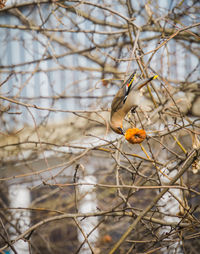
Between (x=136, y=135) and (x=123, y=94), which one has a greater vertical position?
(x=123, y=94)

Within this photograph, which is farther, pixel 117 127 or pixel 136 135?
pixel 117 127

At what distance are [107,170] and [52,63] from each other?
1151 mm

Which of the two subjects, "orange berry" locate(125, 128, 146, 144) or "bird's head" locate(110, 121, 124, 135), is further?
"bird's head" locate(110, 121, 124, 135)

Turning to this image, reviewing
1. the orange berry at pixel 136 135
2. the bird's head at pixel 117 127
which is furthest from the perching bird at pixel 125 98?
the orange berry at pixel 136 135

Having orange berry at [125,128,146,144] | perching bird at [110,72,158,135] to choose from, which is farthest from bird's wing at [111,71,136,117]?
orange berry at [125,128,146,144]

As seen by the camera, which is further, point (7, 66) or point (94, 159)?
point (94, 159)

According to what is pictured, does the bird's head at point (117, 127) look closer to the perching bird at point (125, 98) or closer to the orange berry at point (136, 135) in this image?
the perching bird at point (125, 98)

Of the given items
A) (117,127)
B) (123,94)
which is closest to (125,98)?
(123,94)

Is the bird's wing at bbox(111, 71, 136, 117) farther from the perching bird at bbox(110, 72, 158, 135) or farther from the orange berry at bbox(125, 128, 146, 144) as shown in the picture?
the orange berry at bbox(125, 128, 146, 144)

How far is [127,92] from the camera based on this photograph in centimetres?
118

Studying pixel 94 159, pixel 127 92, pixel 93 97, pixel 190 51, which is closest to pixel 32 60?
pixel 93 97

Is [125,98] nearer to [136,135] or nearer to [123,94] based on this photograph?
[123,94]

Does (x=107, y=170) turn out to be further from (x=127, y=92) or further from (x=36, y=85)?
(x=127, y=92)

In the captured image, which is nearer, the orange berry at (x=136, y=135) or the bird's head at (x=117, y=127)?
the orange berry at (x=136, y=135)
